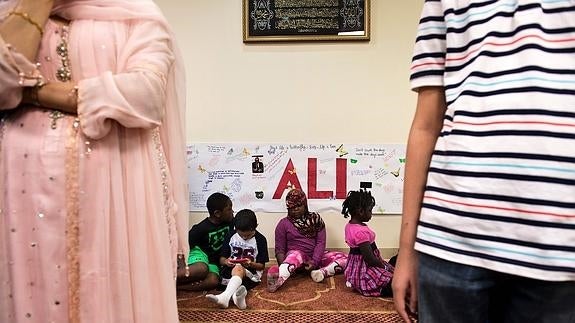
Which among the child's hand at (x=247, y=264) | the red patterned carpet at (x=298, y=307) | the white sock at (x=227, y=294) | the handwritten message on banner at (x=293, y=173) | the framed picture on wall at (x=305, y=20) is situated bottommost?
the red patterned carpet at (x=298, y=307)

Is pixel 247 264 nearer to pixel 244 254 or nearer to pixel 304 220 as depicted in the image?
pixel 244 254

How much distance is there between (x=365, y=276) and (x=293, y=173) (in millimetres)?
826

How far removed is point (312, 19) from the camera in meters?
2.99

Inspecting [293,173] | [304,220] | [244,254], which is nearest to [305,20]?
[293,173]

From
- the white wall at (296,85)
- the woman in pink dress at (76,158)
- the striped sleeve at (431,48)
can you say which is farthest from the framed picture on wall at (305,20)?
the striped sleeve at (431,48)

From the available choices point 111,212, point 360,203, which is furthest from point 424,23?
point 360,203

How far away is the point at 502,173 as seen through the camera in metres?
0.58

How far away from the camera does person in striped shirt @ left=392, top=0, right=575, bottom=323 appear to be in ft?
1.82

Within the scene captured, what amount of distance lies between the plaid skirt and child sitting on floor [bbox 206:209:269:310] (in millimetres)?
494

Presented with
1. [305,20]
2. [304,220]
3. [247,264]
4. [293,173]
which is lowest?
[247,264]

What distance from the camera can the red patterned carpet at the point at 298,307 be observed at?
2.20 metres

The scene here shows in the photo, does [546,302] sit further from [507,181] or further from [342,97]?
[342,97]

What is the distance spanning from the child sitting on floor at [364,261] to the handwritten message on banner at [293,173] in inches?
8.7

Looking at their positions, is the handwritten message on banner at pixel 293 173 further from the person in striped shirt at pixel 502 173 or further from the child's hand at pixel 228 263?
the person in striped shirt at pixel 502 173
